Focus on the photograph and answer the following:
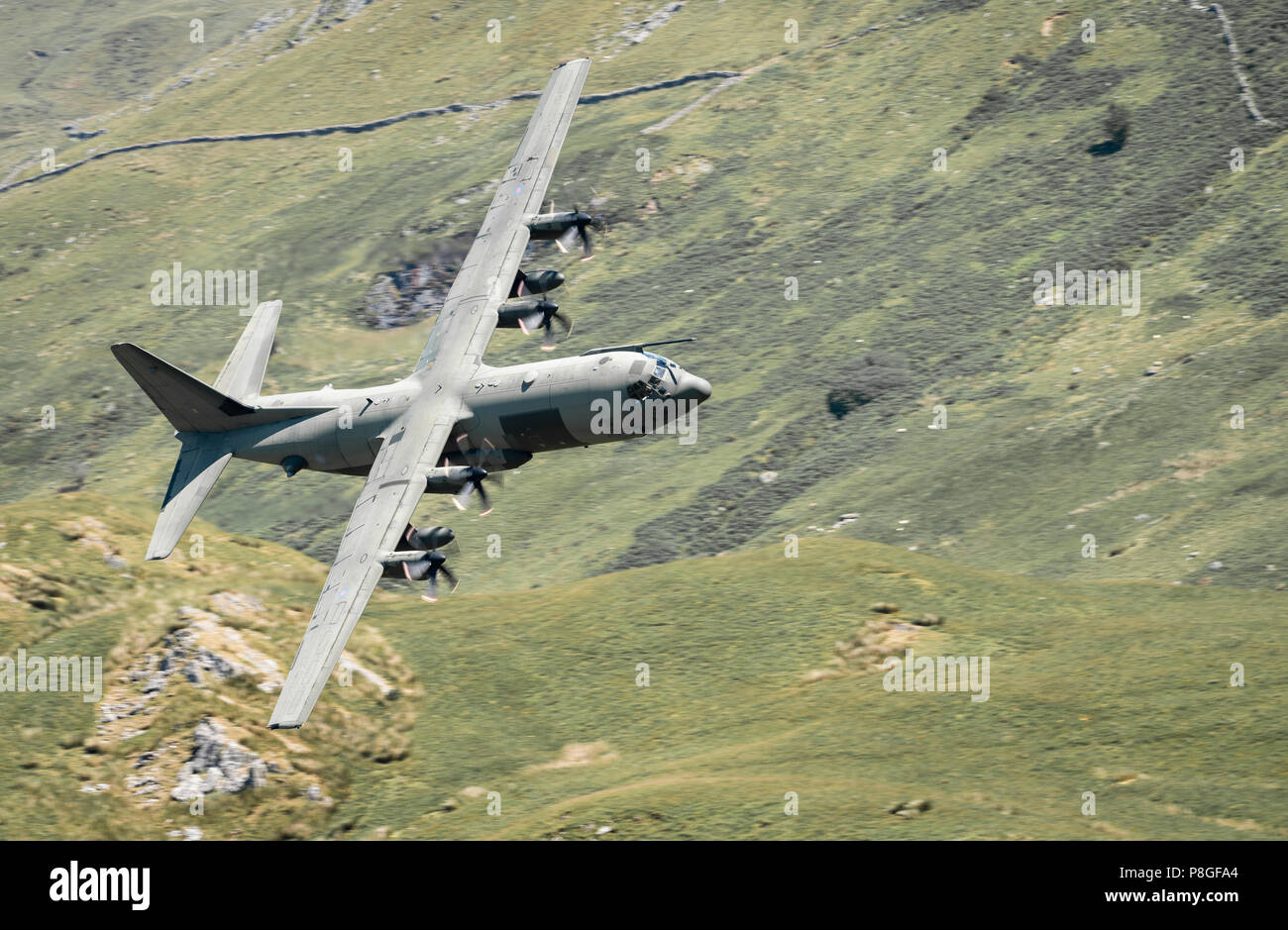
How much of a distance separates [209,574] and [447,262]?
1900 inches

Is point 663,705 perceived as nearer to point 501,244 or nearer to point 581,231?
point 581,231

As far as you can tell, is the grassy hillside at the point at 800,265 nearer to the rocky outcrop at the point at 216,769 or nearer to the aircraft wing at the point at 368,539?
the aircraft wing at the point at 368,539

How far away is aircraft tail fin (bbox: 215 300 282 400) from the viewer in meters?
41.3

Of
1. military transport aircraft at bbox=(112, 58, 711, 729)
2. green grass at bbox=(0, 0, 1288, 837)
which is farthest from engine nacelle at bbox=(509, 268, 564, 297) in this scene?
green grass at bbox=(0, 0, 1288, 837)

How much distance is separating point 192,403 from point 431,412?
7.91 m

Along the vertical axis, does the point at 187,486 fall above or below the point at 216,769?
above

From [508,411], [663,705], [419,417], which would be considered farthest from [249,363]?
[663,705]

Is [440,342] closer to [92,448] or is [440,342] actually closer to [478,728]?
[478,728]

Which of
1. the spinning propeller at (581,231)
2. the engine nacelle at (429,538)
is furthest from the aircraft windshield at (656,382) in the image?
the spinning propeller at (581,231)

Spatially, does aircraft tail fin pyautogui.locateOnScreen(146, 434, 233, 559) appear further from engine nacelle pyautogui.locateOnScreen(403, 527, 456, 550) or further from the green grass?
engine nacelle pyautogui.locateOnScreen(403, 527, 456, 550)

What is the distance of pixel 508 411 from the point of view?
37.8m

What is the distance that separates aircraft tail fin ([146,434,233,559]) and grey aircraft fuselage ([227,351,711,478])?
1269mm

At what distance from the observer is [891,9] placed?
92.2 metres

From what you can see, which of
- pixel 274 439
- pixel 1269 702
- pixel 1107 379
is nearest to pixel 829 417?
pixel 1107 379
